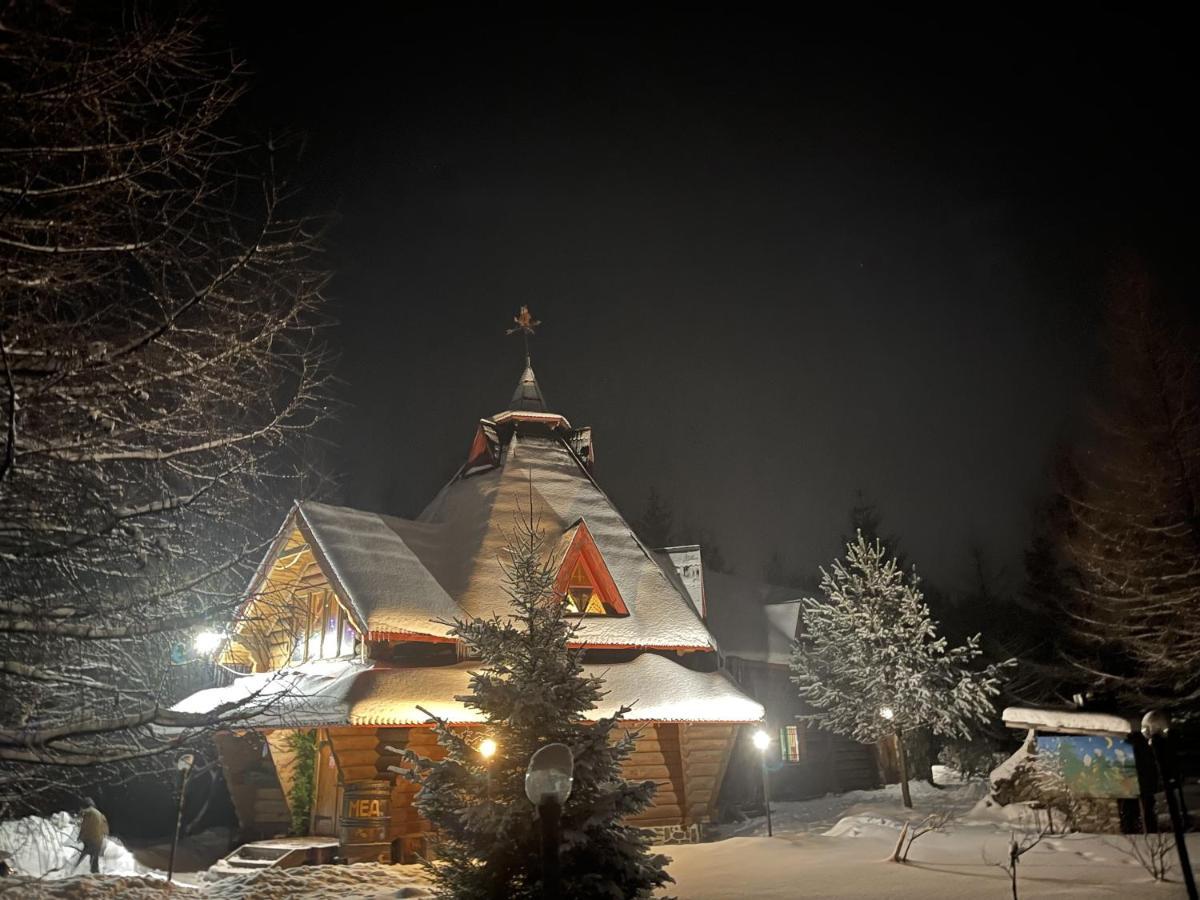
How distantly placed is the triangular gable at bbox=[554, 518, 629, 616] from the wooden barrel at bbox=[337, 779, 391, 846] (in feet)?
20.5

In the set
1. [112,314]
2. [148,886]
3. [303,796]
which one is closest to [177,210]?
[112,314]

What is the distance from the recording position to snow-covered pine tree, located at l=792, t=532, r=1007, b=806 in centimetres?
2081

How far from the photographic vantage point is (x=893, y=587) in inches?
878

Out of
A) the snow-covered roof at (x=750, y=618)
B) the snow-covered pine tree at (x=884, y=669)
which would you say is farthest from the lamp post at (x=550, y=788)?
the snow-covered roof at (x=750, y=618)

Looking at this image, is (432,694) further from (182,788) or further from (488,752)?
(488,752)

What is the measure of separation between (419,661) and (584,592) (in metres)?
4.55

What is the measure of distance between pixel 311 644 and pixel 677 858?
9737 mm

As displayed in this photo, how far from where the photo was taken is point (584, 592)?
65.2 feet

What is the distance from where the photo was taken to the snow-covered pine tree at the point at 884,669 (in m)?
20.8

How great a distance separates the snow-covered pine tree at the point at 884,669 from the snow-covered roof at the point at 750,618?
1.93 metres

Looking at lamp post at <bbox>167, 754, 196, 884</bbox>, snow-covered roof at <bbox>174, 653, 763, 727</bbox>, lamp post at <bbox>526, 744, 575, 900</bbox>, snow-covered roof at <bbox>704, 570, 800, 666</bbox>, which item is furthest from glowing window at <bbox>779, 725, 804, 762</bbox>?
lamp post at <bbox>526, 744, 575, 900</bbox>

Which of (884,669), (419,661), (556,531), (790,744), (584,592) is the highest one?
(556,531)

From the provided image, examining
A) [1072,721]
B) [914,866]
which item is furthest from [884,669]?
[914,866]

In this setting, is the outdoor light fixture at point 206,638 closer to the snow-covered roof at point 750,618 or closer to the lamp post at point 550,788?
the lamp post at point 550,788
